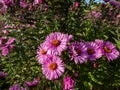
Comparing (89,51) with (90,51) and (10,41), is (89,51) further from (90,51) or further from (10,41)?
(10,41)

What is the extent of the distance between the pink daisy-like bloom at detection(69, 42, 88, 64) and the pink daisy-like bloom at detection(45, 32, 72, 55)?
7cm

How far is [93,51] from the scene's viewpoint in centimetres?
398

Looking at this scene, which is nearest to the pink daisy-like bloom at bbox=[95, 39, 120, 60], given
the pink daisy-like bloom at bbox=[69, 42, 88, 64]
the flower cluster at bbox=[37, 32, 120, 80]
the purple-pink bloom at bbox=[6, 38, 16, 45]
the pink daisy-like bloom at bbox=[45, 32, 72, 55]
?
the flower cluster at bbox=[37, 32, 120, 80]

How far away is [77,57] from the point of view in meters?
3.83

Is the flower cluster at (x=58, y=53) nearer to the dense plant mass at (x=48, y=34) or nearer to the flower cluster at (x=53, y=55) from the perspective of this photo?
the flower cluster at (x=53, y=55)

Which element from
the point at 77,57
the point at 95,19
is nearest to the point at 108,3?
the point at 95,19

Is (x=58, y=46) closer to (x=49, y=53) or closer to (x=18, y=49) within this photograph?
(x=49, y=53)

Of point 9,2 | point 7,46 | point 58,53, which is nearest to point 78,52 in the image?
point 58,53

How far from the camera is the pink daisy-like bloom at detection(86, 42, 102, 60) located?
397 cm

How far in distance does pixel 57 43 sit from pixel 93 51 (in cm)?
35

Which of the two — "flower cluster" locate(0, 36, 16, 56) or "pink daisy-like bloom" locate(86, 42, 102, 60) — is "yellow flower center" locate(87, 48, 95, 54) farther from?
"flower cluster" locate(0, 36, 16, 56)

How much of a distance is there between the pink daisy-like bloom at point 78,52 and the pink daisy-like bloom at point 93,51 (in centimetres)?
9

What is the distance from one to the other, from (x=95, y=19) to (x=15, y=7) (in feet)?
3.87

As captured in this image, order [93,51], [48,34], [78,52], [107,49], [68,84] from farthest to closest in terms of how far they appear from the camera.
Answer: [48,34]
[107,49]
[93,51]
[78,52]
[68,84]
